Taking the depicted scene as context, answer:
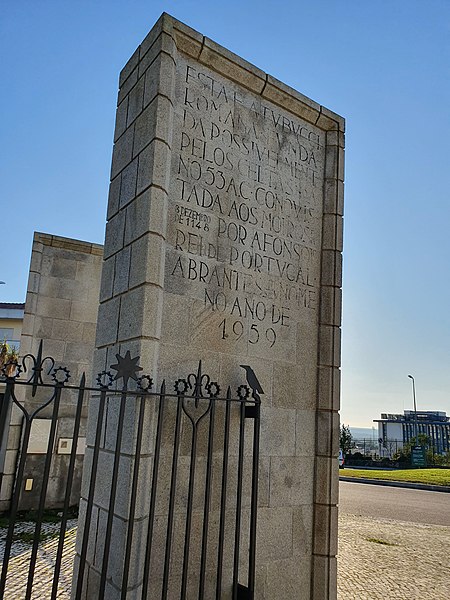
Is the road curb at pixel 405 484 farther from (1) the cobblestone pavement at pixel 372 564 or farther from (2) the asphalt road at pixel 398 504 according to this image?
(1) the cobblestone pavement at pixel 372 564

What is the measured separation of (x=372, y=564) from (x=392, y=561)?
16.7 inches

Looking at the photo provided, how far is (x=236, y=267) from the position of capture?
4789mm

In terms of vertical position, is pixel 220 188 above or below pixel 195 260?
above

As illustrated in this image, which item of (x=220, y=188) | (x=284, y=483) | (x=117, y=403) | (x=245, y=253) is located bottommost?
(x=284, y=483)

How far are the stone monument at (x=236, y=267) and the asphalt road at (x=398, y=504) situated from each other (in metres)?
8.38

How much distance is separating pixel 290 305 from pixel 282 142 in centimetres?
182

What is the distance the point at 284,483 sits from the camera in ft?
15.7

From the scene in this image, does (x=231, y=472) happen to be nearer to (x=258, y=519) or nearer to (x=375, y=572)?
(x=258, y=519)

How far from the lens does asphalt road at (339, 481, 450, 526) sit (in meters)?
12.4

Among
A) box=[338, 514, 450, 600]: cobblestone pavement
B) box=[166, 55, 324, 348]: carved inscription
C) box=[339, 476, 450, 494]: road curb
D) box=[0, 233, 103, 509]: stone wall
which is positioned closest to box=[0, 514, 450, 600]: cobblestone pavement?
box=[338, 514, 450, 600]: cobblestone pavement

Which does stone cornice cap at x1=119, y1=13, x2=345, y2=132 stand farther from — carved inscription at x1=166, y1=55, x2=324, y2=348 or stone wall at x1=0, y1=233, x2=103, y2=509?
stone wall at x1=0, y1=233, x2=103, y2=509

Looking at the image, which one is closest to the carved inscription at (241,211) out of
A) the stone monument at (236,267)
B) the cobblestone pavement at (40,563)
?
the stone monument at (236,267)

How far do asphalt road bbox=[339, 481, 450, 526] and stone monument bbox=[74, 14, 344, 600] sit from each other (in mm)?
8378

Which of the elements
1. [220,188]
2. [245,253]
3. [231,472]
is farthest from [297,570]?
[220,188]
